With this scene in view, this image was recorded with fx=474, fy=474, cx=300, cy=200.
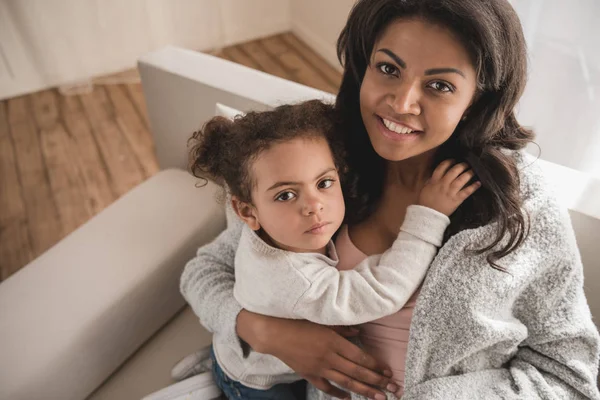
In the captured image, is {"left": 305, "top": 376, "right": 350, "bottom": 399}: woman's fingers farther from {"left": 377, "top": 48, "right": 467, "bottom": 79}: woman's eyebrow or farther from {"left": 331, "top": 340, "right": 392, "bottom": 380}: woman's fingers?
{"left": 377, "top": 48, "right": 467, "bottom": 79}: woman's eyebrow

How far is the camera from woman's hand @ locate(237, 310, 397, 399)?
79 centimetres

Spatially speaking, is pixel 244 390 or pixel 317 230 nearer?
pixel 317 230

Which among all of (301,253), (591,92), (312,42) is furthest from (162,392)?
(312,42)

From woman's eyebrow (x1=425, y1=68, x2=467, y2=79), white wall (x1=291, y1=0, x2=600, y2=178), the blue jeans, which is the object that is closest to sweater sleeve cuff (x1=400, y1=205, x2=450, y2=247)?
woman's eyebrow (x1=425, y1=68, x2=467, y2=79)

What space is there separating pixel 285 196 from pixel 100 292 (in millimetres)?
506

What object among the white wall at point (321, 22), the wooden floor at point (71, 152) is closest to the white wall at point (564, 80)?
the white wall at point (321, 22)

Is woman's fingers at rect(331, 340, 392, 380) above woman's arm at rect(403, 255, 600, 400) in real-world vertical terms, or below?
below

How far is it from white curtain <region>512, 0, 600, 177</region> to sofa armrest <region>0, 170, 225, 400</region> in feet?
2.80

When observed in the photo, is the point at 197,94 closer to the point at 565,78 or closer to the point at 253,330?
the point at 253,330

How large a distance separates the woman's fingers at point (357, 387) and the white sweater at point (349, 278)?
0.35 ft

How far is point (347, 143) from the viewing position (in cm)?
87

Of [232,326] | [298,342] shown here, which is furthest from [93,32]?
[298,342]

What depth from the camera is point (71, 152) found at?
2510 millimetres

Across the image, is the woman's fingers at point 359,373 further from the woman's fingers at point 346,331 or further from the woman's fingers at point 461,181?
the woman's fingers at point 461,181
